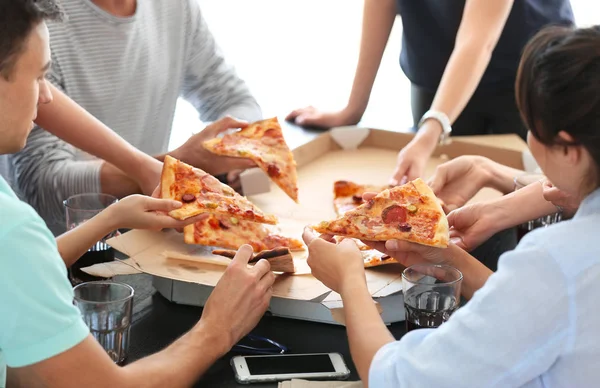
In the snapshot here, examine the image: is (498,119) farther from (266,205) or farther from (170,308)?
(170,308)

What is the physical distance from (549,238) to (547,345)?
0.15 meters

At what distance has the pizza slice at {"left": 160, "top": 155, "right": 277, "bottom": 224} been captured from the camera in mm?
1900

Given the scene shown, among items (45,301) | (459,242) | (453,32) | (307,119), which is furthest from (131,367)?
(453,32)

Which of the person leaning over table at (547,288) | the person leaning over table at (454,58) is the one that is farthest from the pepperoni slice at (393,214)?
the person leaning over table at (547,288)

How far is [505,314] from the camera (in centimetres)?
107

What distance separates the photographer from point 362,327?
1316mm

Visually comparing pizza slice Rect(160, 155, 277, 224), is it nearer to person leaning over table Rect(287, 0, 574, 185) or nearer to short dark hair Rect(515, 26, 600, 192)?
person leaning over table Rect(287, 0, 574, 185)

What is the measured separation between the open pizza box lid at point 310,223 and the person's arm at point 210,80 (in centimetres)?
31

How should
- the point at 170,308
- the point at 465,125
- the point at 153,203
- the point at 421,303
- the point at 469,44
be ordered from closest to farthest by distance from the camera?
the point at 421,303, the point at 170,308, the point at 153,203, the point at 469,44, the point at 465,125

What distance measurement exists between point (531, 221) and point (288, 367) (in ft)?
2.67

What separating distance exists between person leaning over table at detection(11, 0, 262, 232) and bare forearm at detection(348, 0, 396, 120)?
A: 426mm

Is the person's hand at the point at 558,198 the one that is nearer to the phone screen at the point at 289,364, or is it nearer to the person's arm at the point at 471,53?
the phone screen at the point at 289,364

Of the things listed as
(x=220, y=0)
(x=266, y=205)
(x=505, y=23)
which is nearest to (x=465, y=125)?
(x=505, y=23)

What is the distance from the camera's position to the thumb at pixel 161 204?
5.73 ft
